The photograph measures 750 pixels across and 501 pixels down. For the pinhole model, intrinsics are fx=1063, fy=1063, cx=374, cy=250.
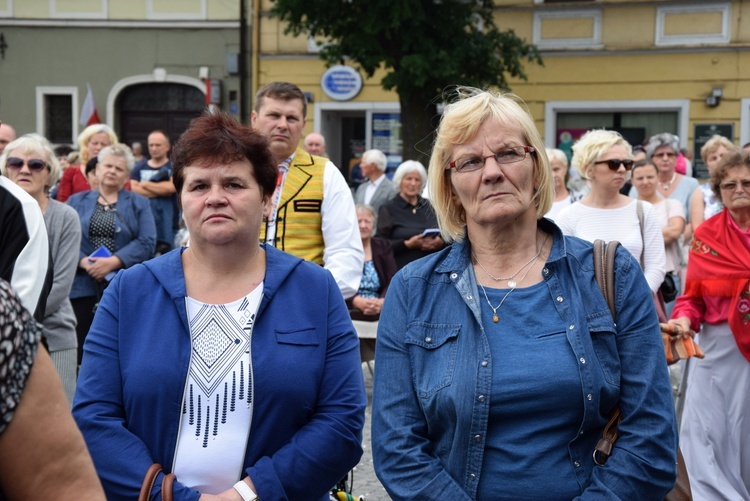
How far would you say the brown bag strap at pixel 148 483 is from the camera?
3184 millimetres

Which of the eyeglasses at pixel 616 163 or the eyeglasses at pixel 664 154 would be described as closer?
the eyeglasses at pixel 616 163

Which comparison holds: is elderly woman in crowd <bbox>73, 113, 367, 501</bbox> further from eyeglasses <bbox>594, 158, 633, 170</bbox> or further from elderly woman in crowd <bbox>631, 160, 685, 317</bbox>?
elderly woman in crowd <bbox>631, 160, 685, 317</bbox>

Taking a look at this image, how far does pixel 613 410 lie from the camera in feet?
10.0

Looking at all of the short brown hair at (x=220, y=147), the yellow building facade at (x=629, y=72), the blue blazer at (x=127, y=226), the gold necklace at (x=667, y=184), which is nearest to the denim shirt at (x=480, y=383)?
the short brown hair at (x=220, y=147)

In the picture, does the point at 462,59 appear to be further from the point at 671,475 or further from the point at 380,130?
the point at 671,475

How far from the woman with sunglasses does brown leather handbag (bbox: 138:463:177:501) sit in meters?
3.80

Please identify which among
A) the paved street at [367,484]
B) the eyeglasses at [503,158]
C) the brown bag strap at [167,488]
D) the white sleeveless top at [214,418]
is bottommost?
the paved street at [367,484]

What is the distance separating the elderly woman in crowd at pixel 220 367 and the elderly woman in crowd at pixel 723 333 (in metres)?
2.89

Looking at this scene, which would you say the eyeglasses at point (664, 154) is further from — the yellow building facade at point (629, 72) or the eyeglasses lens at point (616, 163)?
the yellow building facade at point (629, 72)

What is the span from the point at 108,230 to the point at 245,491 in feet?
19.1

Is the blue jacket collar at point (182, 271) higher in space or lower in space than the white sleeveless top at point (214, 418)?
higher

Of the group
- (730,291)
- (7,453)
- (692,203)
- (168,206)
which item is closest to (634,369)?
(7,453)

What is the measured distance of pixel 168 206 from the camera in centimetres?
1100

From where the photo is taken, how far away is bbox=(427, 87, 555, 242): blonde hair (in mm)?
3234
